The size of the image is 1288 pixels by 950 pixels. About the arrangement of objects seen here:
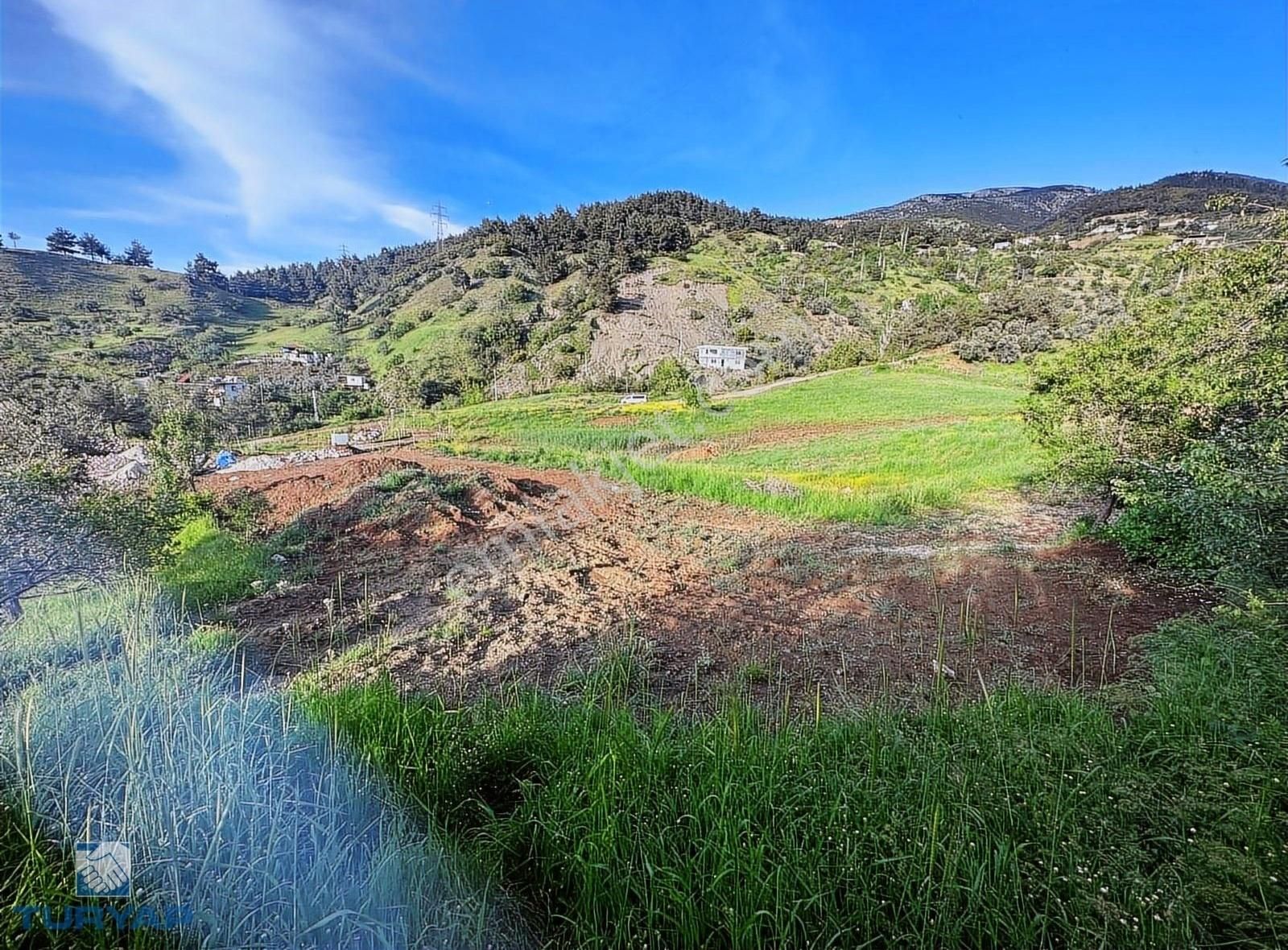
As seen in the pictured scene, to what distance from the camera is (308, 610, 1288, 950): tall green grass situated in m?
1.30

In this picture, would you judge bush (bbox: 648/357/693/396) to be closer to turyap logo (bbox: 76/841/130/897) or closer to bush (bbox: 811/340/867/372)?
bush (bbox: 811/340/867/372)

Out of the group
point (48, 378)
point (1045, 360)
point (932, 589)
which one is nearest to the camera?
point (932, 589)

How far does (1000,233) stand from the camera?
162 feet

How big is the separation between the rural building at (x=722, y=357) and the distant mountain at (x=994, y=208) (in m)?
44.6

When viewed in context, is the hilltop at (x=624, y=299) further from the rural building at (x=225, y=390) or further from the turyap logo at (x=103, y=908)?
the turyap logo at (x=103, y=908)

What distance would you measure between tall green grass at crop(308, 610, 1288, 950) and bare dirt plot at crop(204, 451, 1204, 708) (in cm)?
86

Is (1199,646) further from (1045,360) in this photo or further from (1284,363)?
(1045,360)

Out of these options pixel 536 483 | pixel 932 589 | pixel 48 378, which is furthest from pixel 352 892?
pixel 48 378

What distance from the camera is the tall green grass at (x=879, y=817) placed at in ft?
4.27

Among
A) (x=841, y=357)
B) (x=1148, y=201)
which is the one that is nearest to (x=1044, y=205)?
(x=1148, y=201)

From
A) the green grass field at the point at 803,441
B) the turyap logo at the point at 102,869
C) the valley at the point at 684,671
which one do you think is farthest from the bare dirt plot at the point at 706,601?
the turyap logo at the point at 102,869

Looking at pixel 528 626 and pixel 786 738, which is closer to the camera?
pixel 786 738

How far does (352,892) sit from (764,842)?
3.82ft

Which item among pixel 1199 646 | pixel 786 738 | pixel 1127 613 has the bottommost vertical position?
pixel 1127 613
